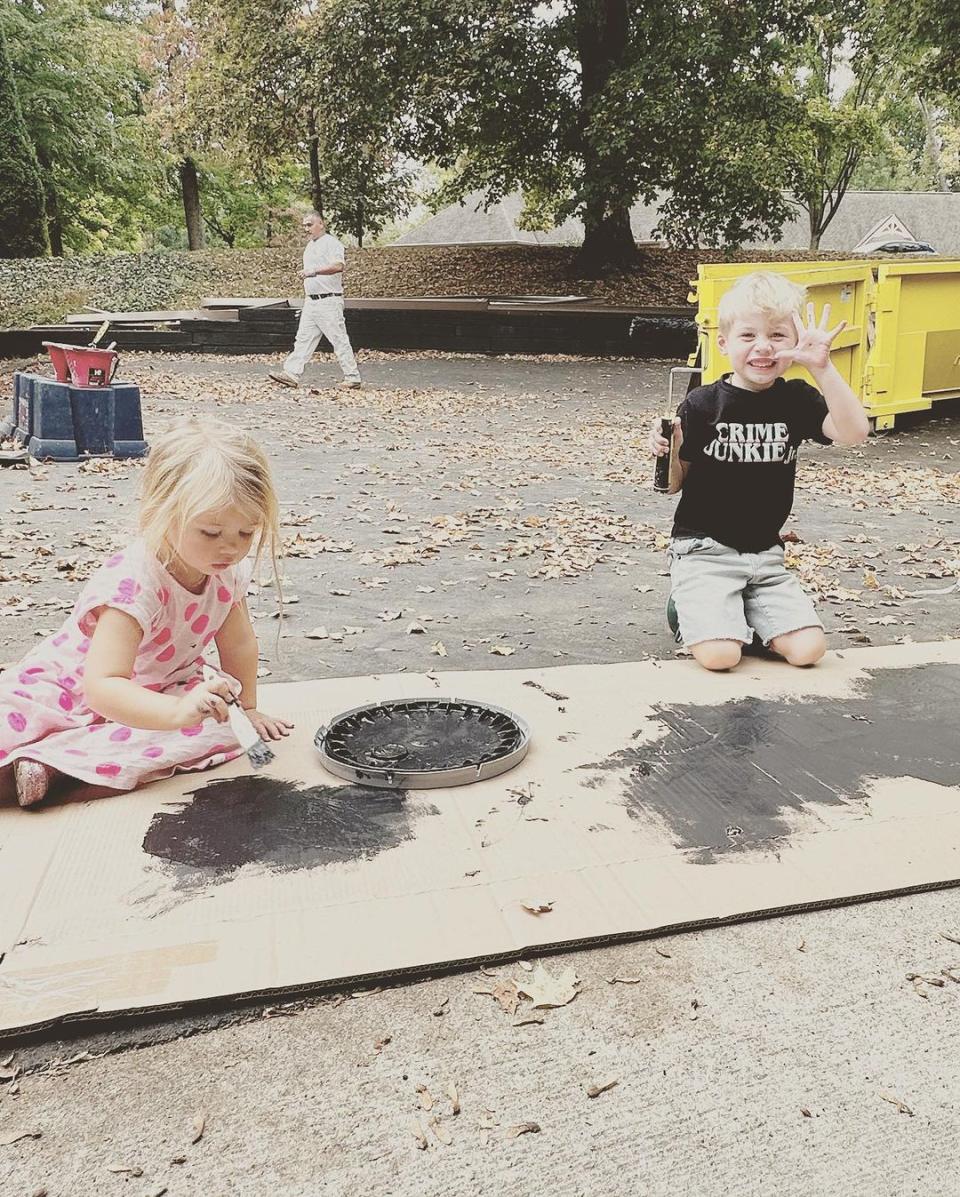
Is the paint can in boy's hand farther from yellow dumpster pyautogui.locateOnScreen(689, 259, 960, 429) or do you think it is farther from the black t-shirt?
yellow dumpster pyautogui.locateOnScreen(689, 259, 960, 429)

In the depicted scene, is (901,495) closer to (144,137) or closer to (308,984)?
(308,984)

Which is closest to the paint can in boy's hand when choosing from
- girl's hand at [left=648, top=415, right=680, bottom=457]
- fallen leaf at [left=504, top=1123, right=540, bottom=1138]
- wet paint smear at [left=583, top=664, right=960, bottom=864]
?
girl's hand at [left=648, top=415, right=680, bottom=457]

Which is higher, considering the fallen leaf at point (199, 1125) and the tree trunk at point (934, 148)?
the tree trunk at point (934, 148)

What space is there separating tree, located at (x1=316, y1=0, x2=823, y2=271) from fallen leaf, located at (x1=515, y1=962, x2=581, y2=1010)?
62.2 feet

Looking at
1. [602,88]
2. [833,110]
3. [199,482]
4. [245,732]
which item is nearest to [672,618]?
[245,732]

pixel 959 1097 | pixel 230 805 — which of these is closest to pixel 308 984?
pixel 230 805

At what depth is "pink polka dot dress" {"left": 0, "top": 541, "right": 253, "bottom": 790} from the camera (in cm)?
286

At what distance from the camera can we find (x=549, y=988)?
2.19 m

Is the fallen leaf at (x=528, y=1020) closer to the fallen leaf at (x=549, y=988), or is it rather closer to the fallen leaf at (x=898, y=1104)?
the fallen leaf at (x=549, y=988)

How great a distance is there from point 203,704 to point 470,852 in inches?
29.0

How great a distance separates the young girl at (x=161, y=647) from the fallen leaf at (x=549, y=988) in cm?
97

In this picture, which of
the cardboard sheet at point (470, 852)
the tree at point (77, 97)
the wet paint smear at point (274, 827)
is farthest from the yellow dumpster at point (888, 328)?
the tree at point (77, 97)

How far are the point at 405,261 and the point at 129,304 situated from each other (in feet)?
21.0

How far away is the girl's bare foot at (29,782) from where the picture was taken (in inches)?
112
